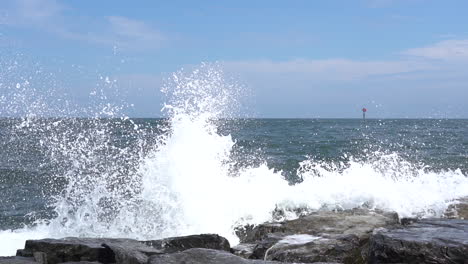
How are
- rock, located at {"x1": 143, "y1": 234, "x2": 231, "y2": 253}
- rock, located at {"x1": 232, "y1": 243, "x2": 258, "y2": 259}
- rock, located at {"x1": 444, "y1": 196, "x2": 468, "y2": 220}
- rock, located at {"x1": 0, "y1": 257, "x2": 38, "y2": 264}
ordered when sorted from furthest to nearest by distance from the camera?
rock, located at {"x1": 444, "y1": 196, "x2": 468, "y2": 220}, rock, located at {"x1": 143, "y1": 234, "x2": 231, "y2": 253}, rock, located at {"x1": 232, "y1": 243, "x2": 258, "y2": 259}, rock, located at {"x1": 0, "y1": 257, "x2": 38, "y2": 264}

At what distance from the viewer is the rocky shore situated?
3.86 meters

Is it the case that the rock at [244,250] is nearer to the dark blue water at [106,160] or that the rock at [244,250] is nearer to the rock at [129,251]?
the rock at [129,251]

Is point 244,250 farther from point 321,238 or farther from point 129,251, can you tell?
point 129,251

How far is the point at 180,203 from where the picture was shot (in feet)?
27.0

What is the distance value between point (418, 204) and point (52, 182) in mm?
8839

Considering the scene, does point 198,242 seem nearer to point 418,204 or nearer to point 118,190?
point 418,204

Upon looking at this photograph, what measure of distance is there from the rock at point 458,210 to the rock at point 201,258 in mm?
4519

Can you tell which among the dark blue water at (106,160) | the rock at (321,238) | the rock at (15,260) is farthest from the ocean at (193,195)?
the rock at (15,260)

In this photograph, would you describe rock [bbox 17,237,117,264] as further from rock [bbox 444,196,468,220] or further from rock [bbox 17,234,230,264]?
rock [bbox 444,196,468,220]

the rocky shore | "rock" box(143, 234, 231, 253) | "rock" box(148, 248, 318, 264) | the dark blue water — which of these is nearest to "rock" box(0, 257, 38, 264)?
the rocky shore

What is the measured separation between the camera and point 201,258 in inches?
152

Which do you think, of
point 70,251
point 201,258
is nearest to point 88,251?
point 70,251

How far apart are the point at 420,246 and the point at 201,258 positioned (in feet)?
5.38

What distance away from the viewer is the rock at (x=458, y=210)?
7352 millimetres
